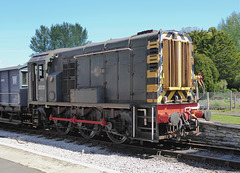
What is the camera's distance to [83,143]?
9281 millimetres

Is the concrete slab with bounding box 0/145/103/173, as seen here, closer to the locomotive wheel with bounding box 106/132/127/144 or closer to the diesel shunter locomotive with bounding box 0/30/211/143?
the diesel shunter locomotive with bounding box 0/30/211/143

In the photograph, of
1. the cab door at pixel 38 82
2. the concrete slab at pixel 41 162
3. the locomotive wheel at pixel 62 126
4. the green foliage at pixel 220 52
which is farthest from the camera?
the green foliage at pixel 220 52

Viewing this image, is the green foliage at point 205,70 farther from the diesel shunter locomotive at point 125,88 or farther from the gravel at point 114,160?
the gravel at point 114,160

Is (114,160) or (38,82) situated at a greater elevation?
(38,82)

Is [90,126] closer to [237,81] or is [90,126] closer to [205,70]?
[205,70]

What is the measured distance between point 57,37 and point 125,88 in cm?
4480

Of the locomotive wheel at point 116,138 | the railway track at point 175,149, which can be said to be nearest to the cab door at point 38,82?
the railway track at point 175,149

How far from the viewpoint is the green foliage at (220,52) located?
115 feet

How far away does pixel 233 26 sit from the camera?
165ft

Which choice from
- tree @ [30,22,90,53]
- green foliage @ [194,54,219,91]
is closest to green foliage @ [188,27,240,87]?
green foliage @ [194,54,219,91]

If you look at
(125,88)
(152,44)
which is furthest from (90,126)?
(152,44)

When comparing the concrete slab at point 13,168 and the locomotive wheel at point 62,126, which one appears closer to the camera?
the concrete slab at point 13,168

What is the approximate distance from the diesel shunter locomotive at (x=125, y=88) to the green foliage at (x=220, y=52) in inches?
1101

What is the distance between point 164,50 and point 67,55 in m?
4.81
